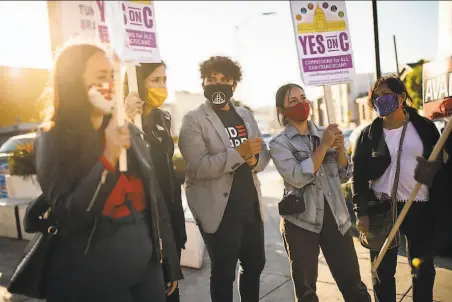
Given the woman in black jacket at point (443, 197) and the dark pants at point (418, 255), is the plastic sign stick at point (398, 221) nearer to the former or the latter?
the dark pants at point (418, 255)

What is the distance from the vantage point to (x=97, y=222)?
5.81ft

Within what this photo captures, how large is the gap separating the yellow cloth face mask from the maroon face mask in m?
0.90

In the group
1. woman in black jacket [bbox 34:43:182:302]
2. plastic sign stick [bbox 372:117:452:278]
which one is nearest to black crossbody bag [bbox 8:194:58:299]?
woman in black jacket [bbox 34:43:182:302]

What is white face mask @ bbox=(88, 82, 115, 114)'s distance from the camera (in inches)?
70.2

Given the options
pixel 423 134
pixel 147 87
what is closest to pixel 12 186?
pixel 147 87

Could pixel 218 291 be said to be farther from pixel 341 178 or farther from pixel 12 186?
pixel 12 186

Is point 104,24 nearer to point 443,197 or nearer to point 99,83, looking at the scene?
point 99,83

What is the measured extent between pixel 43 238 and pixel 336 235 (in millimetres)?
1823

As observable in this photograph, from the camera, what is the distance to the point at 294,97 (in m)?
2.85

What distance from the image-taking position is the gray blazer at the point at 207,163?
2.76m

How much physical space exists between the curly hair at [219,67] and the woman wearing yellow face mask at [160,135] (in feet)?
1.03

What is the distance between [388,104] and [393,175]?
1.66 feet

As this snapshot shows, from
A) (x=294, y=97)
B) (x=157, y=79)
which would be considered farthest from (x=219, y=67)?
(x=294, y=97)

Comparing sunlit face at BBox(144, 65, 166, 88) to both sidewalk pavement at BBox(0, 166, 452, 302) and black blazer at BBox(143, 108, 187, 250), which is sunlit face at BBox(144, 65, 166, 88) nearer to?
black blazer at BBox(143, 108, 187, 250)
